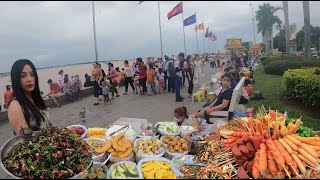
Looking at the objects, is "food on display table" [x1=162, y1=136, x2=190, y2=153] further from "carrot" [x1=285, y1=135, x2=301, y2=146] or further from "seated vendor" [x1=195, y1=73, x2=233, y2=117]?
"seated vendor" [x1=195, y1=73, x2=233, y2=117]

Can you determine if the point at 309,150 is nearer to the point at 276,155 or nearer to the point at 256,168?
the point at 276,155

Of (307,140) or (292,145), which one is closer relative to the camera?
(292,145)

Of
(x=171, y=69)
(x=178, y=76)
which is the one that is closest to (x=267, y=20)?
(x=171, y=69)

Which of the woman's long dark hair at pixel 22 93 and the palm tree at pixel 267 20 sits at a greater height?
the palm tree at pixel 267 20

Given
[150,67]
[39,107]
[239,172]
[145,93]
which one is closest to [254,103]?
[150,67]

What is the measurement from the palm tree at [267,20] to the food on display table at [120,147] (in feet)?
219

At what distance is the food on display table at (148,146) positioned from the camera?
4688 mm

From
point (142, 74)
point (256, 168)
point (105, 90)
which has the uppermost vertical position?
point (142, 74)

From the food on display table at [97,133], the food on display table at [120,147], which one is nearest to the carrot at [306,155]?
the food on display table at [120,147]

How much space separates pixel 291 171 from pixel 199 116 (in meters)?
3.94

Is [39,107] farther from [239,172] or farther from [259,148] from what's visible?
[259,148]

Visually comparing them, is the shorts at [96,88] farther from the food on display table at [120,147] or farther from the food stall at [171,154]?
the food on display table at [120,147]

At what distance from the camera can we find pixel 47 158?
327 centimetres

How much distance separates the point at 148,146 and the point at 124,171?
106 cm
